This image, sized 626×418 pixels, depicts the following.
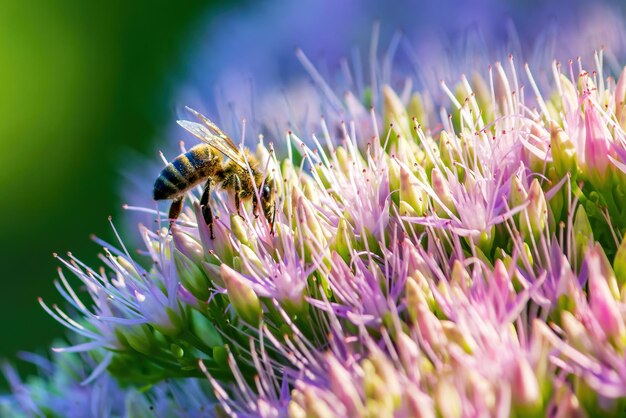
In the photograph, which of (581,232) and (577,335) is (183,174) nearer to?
(581,232)

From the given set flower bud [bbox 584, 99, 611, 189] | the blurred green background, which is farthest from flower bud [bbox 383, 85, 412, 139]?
the blurred green background

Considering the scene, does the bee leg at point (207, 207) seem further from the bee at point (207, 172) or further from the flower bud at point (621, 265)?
the flower bud at point (621, 265)

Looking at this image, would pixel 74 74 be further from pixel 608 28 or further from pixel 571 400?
pixel 571 400

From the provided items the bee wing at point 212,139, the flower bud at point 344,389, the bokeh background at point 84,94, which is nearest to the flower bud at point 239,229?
the bee wing at point 212,139

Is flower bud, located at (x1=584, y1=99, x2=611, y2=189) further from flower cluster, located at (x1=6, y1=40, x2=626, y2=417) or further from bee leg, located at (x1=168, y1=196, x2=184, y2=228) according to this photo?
bee leg, located at (x1=168, y1=196, x2=184, y2=228)

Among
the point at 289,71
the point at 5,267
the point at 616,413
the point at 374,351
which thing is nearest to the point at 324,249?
the point at 374,351

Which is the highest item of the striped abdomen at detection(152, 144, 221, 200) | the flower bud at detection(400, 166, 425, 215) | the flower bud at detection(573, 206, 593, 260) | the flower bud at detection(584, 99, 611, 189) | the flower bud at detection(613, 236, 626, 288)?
the striped abdomen at detection(152, 144, 221, 200)

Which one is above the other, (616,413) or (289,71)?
(289,71)

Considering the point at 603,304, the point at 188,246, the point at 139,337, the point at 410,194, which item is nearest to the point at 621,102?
the point at 410,194
